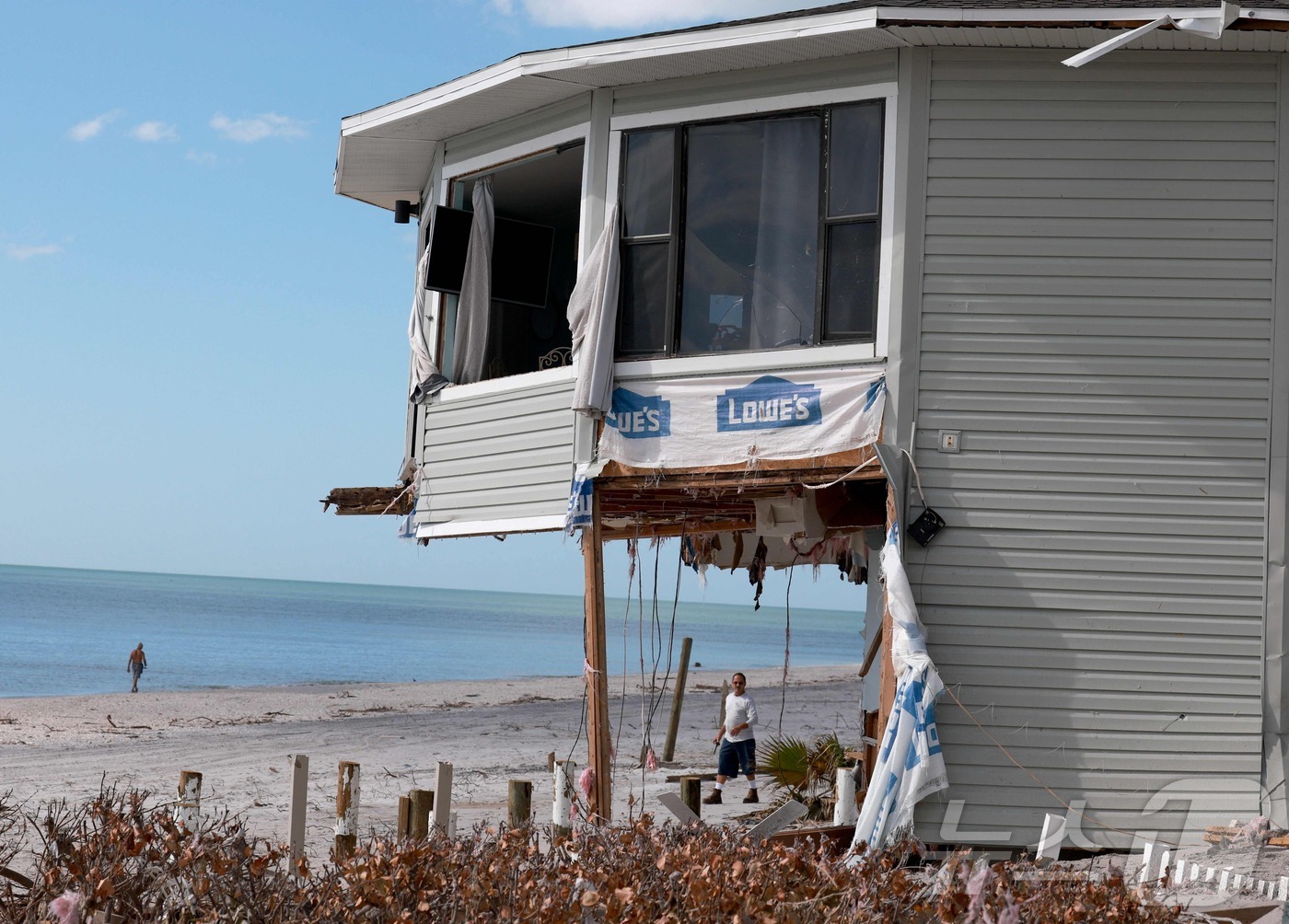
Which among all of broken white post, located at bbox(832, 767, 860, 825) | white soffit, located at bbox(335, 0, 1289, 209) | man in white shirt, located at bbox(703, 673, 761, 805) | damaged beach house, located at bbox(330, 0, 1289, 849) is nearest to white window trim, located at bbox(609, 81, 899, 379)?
damaged beach house, located at bbox(330, 0, 1289, 849)

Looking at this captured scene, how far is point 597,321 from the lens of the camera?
10.8 metres

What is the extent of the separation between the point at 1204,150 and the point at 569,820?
267 inches

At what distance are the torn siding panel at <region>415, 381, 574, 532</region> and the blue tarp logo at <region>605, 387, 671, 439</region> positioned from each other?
1.52 feet

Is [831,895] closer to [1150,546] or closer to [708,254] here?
[1150,546]

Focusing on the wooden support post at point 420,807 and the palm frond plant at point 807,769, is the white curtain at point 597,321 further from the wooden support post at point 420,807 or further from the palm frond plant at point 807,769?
the palm frond plant at point 807,769

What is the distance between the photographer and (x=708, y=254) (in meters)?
10.9

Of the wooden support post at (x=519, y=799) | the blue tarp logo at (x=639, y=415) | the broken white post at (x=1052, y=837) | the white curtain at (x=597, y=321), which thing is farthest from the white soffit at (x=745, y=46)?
the wooden support post at (x=519, y=799)

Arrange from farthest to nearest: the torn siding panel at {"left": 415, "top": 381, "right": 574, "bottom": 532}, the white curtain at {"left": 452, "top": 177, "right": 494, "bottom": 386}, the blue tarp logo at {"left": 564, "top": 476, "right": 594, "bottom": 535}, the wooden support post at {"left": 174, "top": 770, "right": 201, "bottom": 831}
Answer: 1. the white curtain at {"left": 452, "top": 177, "right": 494, "bottom": 386}
2. the torn siding panel at {"left": 415, "top": 381, "right": 574, "bottom": 532}
3. the blue tarp logo at {"left": 564, "top": 476, "right": 594, "bottom": 535}
4. the wooden support post at {"left": 174, "top": 770, "right": 201, "bottom": 831}

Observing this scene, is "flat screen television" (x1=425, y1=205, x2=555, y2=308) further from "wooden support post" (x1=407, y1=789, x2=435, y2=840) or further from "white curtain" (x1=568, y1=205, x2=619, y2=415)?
"wooden support post" (x1=407, y1=789, x2=435, y2=840)

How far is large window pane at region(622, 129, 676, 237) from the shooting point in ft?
36.1

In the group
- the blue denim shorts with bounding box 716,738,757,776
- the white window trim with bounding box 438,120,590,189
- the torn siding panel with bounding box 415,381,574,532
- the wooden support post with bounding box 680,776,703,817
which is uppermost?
the white window trim with bounding box 438,120,590,189

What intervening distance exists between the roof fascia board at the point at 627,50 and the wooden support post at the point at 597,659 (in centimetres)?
346

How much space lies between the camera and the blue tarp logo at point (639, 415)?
10789mm

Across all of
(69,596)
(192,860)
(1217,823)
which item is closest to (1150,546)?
(1217,823)
